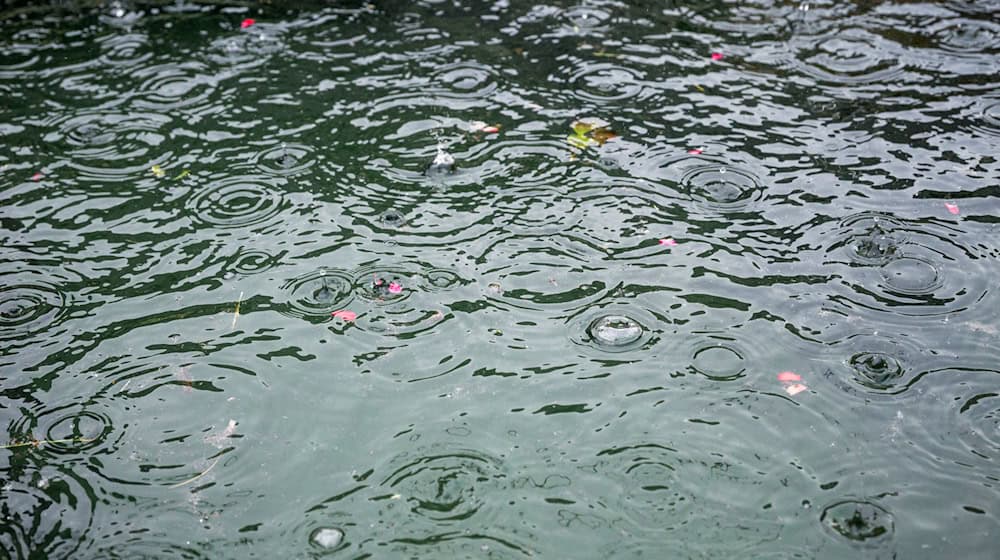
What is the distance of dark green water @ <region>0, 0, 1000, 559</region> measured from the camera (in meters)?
3.73

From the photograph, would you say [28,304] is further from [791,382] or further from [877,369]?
[877,369]

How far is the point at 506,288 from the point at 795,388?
5.58 feet

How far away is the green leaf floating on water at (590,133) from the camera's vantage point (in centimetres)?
607

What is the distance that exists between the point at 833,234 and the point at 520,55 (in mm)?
3216

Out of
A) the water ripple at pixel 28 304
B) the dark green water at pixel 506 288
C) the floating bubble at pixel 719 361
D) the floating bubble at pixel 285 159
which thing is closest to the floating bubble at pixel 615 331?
the dark green water at pixel 506 288

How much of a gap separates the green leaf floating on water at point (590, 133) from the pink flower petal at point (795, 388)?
2491 mm

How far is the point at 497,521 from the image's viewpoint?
366 centimetres

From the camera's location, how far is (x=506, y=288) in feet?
16.0

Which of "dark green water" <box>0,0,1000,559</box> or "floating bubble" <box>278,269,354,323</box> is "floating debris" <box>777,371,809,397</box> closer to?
"dark green water" <box>0,0,1000,559</box>

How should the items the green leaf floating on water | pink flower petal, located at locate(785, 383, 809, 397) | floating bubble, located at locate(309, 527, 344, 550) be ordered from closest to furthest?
floating bubble, located at locate(309, 527, 344, 550) < pink flower petal, located at locate(785, 383, 809, 397) < the green leaf floating on water

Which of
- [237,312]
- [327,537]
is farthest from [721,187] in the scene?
[327,537]

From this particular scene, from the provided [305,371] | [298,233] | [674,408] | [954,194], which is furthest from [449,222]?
[954,194]

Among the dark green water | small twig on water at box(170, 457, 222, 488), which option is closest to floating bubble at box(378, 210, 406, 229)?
the dark green water

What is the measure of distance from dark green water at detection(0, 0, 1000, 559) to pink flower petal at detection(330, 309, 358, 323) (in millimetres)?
18
